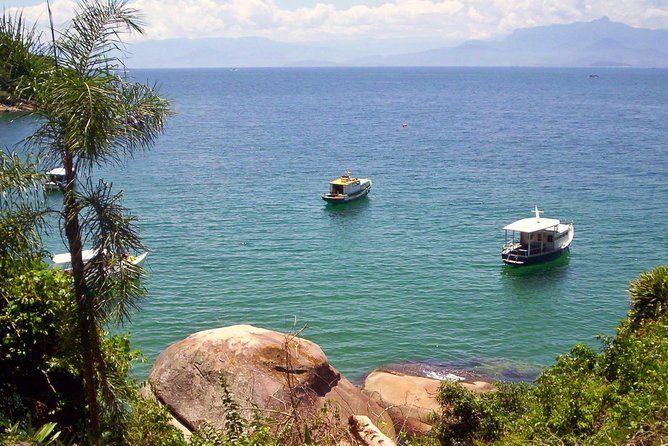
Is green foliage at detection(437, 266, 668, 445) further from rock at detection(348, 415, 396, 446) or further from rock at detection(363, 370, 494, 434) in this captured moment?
rock at detection(348, 415, 396, 446)

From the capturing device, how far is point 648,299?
2056 centimetres

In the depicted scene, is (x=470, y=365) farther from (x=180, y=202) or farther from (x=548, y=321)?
(x=180, y=202)

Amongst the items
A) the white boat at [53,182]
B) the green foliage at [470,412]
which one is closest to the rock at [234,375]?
the green foliage at [470,412]

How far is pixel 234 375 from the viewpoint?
17.9 metres

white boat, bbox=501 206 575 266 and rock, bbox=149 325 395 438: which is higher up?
rock, bbox=149 325 395 438

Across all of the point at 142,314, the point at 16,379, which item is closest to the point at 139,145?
the point at 16,379

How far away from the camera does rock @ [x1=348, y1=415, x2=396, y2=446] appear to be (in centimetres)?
1220

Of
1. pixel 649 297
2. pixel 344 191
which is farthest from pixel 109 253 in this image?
pixel 344 191

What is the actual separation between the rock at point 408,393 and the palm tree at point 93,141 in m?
13.9

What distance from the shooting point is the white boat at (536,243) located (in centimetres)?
4312

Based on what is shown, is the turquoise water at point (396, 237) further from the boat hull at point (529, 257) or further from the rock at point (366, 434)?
the rock at point (366, 434)

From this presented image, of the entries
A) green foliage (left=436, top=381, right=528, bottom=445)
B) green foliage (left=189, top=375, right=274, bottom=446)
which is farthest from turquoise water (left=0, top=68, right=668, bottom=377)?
green foliage (left=436, top=381, right=528, bottom=445)

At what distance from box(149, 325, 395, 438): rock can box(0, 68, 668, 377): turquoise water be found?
781 cm

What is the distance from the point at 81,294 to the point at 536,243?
123 feet
